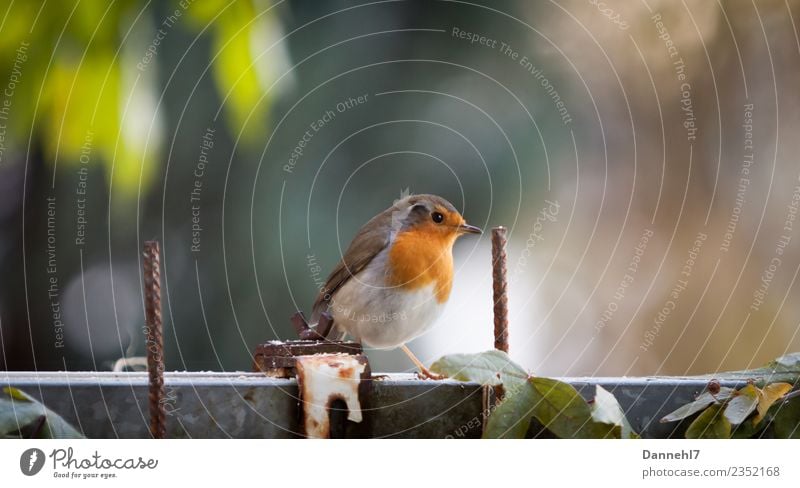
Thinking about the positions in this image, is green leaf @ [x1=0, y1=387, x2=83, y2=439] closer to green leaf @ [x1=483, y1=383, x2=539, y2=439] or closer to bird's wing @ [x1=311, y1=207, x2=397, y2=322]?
green leaf @ [x1=483, y1=383, x2=539, y2=439]

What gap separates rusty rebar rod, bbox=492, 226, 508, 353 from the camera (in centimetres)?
109

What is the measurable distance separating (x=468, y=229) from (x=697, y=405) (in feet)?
2.96

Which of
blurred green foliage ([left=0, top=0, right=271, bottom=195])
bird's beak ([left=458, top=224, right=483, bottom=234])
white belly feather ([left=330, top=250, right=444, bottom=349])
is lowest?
white belly feather ([left=330, top=250, right=444, bottom=349])

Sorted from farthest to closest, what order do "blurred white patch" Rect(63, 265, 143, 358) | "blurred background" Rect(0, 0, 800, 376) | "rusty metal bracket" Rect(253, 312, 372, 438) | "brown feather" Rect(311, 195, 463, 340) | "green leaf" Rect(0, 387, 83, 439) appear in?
"blurred background" Rect(0, 0, 800, 376), "blurred white patch" Rect(63, 265, 143, 358), "brown feather" Rect(311, 195, 463, 340), "rusty metal bracket" Rect(253, 312, 372, 438), "green leaf" Rect(0, 387, 83, 439)

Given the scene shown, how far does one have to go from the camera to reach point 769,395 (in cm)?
106

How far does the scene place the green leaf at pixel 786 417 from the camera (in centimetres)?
109

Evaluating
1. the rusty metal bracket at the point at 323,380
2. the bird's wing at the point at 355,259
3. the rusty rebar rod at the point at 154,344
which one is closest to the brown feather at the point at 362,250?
the bird's wing at the point at 355,259

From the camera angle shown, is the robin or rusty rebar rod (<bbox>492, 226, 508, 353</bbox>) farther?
the robin

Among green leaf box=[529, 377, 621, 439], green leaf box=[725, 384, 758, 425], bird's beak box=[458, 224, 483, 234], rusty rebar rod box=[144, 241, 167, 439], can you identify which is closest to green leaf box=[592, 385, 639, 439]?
green leaf box=[529, 377, 621, 439]

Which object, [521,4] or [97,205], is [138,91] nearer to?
[97,205]

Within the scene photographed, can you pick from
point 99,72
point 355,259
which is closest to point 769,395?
point 355,259

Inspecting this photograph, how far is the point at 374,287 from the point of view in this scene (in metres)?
1.92

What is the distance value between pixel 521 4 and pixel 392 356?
46.0 inches

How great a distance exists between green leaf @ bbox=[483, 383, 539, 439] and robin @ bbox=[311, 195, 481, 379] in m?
0.89
